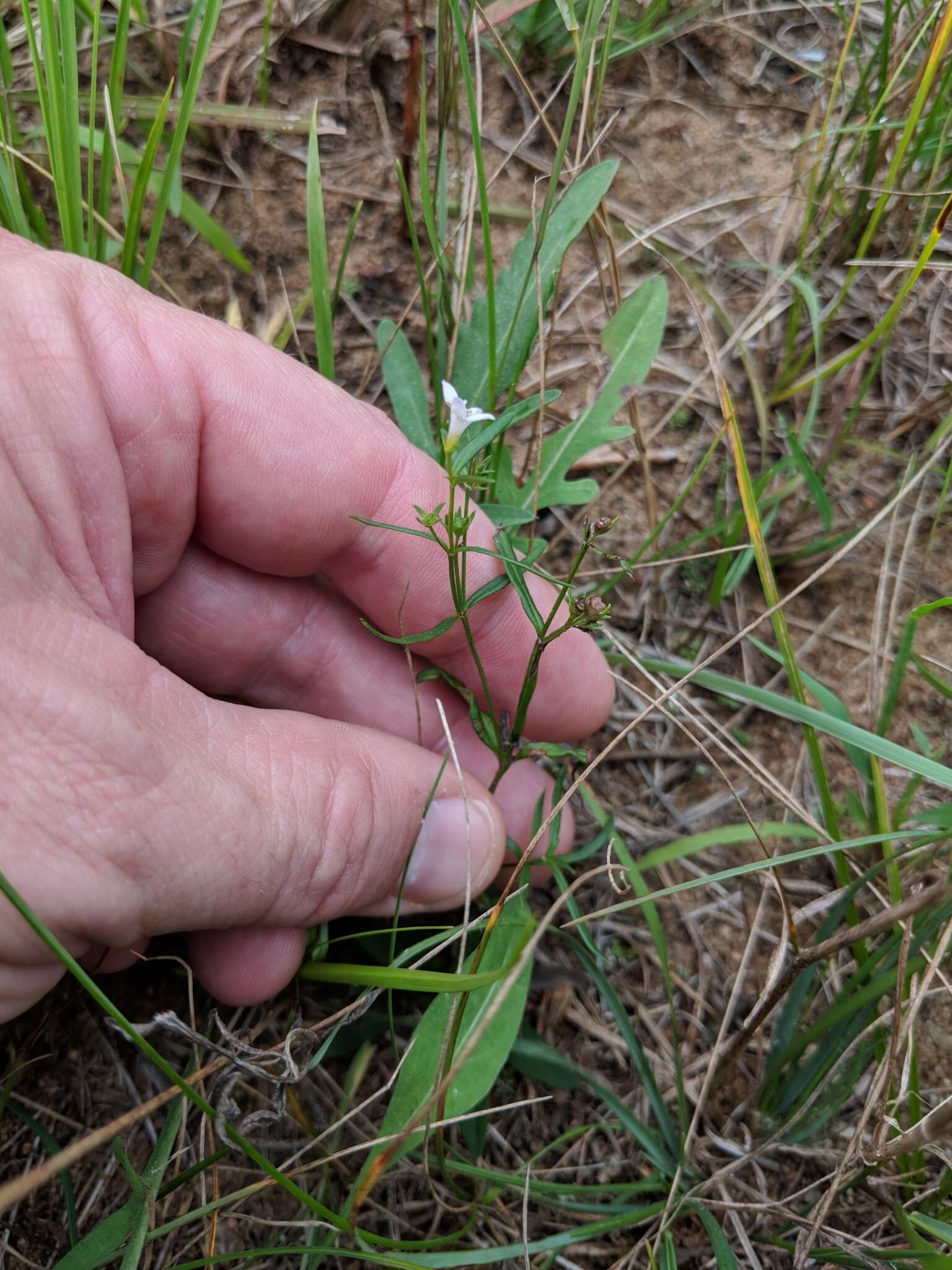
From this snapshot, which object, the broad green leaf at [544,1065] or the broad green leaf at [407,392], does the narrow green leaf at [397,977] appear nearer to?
the broad green leaf at [544,1065]

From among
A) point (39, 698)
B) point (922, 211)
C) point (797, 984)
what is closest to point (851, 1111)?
point (797, 984)

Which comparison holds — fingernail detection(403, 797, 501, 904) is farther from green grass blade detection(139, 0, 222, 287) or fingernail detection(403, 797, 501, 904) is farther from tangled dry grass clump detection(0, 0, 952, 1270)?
green grass blade detection(139, 0, 222, 287)

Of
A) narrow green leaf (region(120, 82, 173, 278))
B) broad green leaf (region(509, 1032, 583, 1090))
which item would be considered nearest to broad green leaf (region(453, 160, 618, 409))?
narrow green leaf (region(120, 82, 173, 278))

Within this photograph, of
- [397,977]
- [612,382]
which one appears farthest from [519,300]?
[397,977]

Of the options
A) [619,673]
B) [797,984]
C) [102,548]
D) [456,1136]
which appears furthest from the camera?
[619,673]

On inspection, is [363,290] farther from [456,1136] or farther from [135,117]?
[456,1136]

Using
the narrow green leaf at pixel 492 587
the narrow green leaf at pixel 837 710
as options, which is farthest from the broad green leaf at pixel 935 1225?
the narrow green leaf at pixel 492 587

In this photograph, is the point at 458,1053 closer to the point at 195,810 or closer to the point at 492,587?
the point at 195,810
